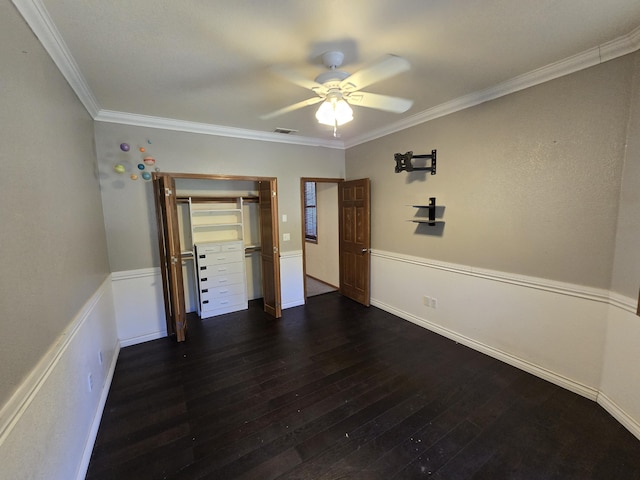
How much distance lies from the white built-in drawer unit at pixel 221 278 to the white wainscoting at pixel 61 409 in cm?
147

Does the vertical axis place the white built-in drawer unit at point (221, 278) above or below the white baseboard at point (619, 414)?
above

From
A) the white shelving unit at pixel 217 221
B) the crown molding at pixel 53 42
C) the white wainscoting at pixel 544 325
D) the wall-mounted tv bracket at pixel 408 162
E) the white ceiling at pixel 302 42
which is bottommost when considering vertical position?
the white wainscoting at pixel 544 325

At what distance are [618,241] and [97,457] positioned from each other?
3.84 meters

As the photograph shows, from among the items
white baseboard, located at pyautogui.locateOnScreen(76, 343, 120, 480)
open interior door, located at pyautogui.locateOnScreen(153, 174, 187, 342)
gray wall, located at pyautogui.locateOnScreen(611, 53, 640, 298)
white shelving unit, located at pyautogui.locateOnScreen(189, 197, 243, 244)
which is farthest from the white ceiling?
white baseboard, located at pyautogui.locateOnScreen(76, 343, 120, 480)

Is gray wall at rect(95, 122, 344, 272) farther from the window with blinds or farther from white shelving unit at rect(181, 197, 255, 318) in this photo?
the window with blinds

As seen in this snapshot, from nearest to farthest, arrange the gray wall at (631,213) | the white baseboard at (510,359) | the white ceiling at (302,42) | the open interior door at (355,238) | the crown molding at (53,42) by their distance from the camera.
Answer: the crown molding at (53,42)
the white ceiling at (302,42)
the gray wall at (631,213)
the white baseboard at (510,359)
the open interior door at (355,238)

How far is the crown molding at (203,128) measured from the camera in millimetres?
2951

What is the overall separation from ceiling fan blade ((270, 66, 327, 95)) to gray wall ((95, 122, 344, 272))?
6.67ft

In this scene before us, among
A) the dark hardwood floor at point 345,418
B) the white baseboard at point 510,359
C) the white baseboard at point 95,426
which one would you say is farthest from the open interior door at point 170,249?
the white baseboard at point 510,359

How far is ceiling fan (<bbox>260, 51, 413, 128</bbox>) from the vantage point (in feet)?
5.59

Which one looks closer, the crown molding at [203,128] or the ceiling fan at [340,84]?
the ceiling fan at [340,84]

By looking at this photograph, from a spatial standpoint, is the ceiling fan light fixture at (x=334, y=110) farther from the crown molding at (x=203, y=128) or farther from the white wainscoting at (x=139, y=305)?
the white wainscoting at (x=139, y=305)

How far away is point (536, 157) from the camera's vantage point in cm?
233

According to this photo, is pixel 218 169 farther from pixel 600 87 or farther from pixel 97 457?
pixel 600 87
